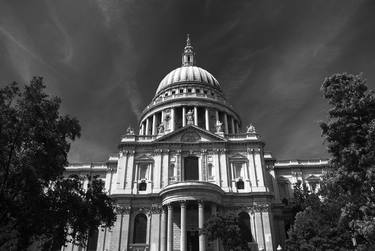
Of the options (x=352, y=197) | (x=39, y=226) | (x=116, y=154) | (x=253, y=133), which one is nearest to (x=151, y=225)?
(x=116, y=154)

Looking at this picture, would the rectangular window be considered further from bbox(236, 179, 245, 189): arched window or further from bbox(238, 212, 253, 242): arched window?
bbox(238, 212, 253, 242): arched window

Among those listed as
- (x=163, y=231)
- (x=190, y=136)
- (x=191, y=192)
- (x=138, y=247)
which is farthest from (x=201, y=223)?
(x=190, y=136)

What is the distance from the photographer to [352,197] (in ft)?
59.6

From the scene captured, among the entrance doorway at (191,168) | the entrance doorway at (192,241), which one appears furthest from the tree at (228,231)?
the entrance doorway at (191,168)

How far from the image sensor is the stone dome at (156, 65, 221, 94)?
7225cm

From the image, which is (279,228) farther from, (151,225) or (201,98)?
(201,98)

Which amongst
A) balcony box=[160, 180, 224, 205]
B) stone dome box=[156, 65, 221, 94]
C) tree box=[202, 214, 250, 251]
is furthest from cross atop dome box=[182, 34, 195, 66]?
tree box=[202, 214, 250, 251]

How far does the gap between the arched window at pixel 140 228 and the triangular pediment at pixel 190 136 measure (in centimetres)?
1116

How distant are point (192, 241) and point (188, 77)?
1602 inches

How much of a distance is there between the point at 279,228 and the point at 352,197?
3016 cm

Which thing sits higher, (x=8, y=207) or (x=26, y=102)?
(x=26, y=102)

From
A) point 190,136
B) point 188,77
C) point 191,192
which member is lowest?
point 191,192

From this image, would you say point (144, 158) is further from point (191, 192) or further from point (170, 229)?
point (170, 229)

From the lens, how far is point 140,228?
139 feet
